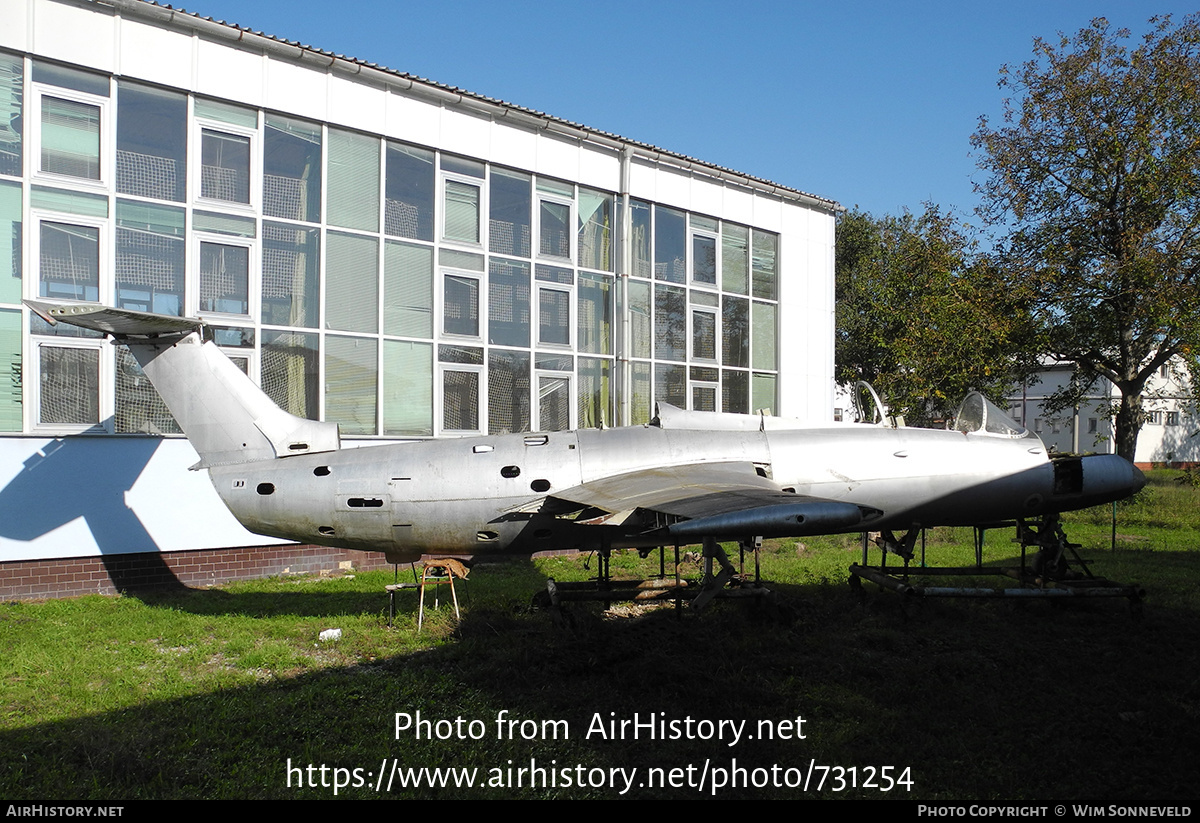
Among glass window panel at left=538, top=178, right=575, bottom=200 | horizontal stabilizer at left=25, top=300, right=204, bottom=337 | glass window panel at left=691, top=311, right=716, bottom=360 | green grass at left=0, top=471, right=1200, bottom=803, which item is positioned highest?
glass window panel at left=538, top=178, right=575, bottom=200

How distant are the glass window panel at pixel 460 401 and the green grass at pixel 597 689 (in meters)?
4.89

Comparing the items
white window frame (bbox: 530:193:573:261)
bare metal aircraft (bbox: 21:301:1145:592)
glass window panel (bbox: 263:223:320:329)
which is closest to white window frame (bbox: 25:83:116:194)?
glass window panel (bbox: 263:223:320:329)

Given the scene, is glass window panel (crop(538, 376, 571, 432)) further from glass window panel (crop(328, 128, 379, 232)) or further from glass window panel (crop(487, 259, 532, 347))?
glass window panel (crop(328, 128, 379, 232))

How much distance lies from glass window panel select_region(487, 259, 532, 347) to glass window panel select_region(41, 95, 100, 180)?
7.75m

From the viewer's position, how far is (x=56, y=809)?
214 inches

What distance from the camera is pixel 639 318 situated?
19094mm

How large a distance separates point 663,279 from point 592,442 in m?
10.5

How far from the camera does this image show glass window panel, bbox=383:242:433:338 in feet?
51.6

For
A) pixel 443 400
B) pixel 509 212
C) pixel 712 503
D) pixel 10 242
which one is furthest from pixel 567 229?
pixel 712 503

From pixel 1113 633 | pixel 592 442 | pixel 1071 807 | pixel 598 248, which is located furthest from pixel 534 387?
pixel 1071 807

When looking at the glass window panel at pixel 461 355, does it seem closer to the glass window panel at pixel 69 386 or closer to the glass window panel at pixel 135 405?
the glass window panel at pixel 135 405

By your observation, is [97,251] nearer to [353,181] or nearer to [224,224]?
[224,224]

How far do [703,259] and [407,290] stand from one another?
8563 mm

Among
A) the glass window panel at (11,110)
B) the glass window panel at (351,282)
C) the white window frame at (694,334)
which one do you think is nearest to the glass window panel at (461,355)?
the glass window panel at (351,282)
